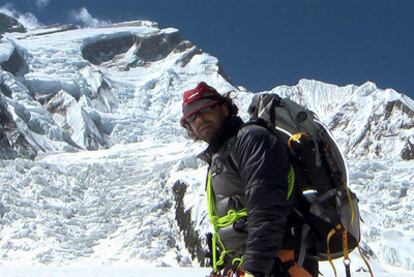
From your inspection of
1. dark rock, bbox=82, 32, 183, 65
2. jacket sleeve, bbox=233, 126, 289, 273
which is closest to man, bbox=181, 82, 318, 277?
jacket sleeve, bbox=233, 126, 289, 273

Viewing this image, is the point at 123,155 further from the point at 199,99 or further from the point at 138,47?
the point at 138,47

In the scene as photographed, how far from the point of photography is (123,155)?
6950 centimetres

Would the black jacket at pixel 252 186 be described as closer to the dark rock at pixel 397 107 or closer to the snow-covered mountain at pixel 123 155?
the snow-covered mountain at pixel 123 155

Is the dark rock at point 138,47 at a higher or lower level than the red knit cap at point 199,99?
lower

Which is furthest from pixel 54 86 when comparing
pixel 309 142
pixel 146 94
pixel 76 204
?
pixel 309 142

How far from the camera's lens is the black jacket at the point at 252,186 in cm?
272

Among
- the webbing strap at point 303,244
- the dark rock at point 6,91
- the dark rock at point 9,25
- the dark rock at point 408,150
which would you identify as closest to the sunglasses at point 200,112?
the webbing strap at point 303,244

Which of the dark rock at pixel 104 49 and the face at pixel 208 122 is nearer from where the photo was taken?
the face at pixel 208 122

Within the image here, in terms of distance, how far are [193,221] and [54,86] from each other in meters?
57.7

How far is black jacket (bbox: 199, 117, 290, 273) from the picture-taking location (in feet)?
8.92

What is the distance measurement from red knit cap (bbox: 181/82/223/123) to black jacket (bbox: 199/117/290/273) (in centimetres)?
12

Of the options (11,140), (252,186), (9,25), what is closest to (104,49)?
(9,25)

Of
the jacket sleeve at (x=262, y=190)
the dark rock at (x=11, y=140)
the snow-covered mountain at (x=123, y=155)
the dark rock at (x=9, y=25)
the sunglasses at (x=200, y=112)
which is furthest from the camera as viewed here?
the dark rock at (x=9, y=25)

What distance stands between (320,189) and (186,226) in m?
47.9
